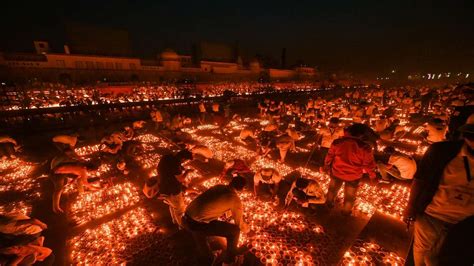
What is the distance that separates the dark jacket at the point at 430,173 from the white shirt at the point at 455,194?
4 centimetres

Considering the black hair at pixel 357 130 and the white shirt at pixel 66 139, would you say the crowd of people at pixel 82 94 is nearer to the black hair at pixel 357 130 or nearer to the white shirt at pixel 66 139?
the white shirt at pixel 66 139

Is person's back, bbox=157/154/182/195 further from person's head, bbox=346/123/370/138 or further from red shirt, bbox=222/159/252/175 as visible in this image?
person's head, bbox=346/123/370/138

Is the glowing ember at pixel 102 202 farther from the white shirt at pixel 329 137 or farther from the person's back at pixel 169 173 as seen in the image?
the white shirt at pixel 329 137

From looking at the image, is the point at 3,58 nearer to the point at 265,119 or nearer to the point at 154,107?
the point at 154,107

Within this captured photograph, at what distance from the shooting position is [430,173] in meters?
2.47

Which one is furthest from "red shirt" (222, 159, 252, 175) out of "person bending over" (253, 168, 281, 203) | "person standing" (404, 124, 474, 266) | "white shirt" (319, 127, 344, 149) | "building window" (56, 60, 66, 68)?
"building window" (56, 60, 66, 68)

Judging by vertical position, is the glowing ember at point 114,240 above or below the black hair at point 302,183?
below

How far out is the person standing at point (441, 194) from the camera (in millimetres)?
2203

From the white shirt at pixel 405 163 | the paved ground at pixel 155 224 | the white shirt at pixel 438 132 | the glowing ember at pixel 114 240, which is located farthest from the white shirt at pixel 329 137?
the glowing ember at pixel 114 240

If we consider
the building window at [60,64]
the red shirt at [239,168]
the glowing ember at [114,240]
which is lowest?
the glowing ember at [114,240]

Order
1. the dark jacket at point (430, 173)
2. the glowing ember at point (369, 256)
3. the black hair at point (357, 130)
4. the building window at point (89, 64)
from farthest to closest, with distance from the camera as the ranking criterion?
the building window at point (89, 64) → the black hair at point (357, 130) → the glowing ember at point (369, 256) → the dark jacket at point (430, 173)

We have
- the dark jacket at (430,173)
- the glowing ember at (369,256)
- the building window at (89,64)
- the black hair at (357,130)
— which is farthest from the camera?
the building window at (89,64)

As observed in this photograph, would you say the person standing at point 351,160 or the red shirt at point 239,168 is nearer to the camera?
the person standing at point 351,160

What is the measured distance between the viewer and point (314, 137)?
10875mm
